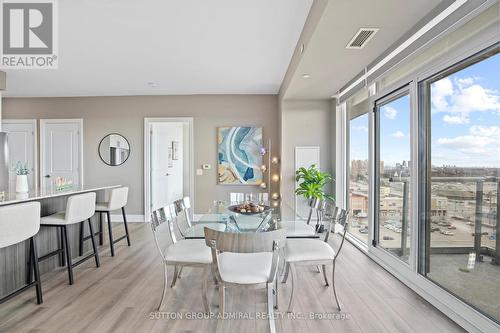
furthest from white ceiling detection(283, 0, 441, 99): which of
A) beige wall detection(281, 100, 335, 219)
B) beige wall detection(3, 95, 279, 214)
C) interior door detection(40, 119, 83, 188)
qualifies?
interior door detection(40, 119, 83, 188)

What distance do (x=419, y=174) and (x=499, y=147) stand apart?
82cm

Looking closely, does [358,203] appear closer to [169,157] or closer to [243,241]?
[243,241]

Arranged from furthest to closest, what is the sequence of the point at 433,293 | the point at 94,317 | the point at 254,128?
1. the point at 254,128
2. the point at 433,293
3. the point at 94,317

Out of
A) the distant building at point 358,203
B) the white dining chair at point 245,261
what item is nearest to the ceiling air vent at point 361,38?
the white dining chair at point 245,261

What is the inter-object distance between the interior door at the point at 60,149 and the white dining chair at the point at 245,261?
5261mm

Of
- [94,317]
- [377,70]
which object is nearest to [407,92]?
[377,70]

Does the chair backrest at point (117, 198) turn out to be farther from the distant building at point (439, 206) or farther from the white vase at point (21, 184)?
the distant building at point (439, 206)

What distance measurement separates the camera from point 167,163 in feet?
22.6

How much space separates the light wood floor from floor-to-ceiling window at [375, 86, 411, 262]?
42 centimetres

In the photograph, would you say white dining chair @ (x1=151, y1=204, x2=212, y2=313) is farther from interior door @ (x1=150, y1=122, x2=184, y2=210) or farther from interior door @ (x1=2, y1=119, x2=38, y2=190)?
interior door @ (x1=2, y1=119, x2=38, y2=190)

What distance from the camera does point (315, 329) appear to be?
2.06 meters

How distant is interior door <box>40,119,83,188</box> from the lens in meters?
5.93

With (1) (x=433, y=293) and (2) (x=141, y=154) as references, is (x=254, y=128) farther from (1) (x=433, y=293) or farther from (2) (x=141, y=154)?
(1) (x=433, y=293)

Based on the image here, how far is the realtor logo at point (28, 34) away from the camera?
9.05 feet
